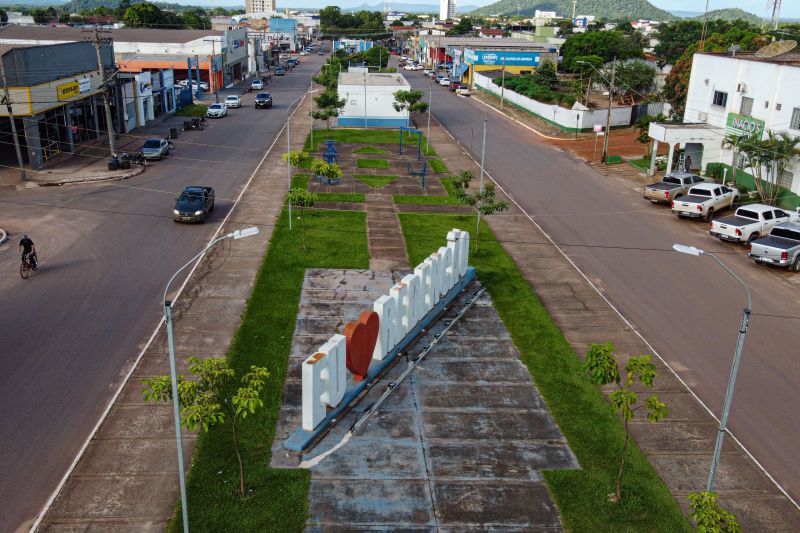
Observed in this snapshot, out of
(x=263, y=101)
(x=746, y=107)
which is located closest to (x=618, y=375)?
(x=746, y=107)

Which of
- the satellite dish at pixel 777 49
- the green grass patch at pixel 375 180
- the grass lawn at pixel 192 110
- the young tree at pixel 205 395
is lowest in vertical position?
the green grass patch at pixel 375 180

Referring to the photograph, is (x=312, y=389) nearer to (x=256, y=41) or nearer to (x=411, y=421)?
(x=411, y=421)

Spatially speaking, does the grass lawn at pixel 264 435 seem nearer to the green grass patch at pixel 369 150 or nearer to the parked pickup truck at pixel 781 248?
the parked pickup truck at pixel 781 248

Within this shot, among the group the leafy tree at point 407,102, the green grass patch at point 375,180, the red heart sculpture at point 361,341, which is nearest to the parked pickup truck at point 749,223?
the green grass patch at point 375,180

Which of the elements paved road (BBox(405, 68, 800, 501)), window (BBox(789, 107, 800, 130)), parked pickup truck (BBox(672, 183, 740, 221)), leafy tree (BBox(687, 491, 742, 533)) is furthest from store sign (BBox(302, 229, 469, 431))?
window (BBox(789, 107, 800, 130))

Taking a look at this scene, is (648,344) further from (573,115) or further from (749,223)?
(573,115)
